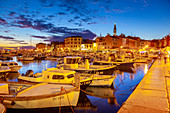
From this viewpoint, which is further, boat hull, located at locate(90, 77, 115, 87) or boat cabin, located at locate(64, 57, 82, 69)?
boat cabin, located at locate(64, 57, 82, 69)

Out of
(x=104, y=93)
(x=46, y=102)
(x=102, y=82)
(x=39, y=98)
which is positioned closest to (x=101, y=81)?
(x=102, y=82)

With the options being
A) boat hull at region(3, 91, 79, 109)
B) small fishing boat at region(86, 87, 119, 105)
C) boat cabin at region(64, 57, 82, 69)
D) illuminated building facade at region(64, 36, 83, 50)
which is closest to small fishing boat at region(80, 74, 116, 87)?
small fishing boat at region(86, 87, 119, 105)

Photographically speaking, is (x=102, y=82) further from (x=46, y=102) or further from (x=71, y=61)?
(x=46, y=102)

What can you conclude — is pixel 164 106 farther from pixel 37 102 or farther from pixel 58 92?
pixel 37 102

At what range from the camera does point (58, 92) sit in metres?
8.78

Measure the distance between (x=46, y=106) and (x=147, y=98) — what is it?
23.2 ft

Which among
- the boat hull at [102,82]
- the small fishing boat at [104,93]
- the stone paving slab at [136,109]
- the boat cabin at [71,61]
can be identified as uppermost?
the boat cabin at [71,61]

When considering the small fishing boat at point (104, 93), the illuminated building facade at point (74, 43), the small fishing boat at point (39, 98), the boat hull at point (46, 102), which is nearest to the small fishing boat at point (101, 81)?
the small fishing boat at point (104, 93)

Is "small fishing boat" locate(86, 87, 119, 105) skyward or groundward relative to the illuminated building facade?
groundward

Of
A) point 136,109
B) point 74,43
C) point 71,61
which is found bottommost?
point 136,109

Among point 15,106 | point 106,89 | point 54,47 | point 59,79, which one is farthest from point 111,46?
point 54,47

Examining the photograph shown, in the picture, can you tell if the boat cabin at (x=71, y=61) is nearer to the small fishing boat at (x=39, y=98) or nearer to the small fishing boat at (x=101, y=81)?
the small fishing boat at (x=101, y=81)

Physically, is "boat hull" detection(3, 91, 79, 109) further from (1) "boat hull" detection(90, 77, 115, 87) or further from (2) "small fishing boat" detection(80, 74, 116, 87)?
(1) "boat hull" detection(90, 77, 115, 87)

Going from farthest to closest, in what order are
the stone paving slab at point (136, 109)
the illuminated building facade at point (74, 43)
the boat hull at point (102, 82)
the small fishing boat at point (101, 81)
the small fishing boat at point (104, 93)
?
the illuminated building facade at point (74, 43), the boat hull at point (102, 82), the small fishing boat at point (101, 81), the small fishing boat at point (104, 93), the stone paving slab at point (136, 109)
